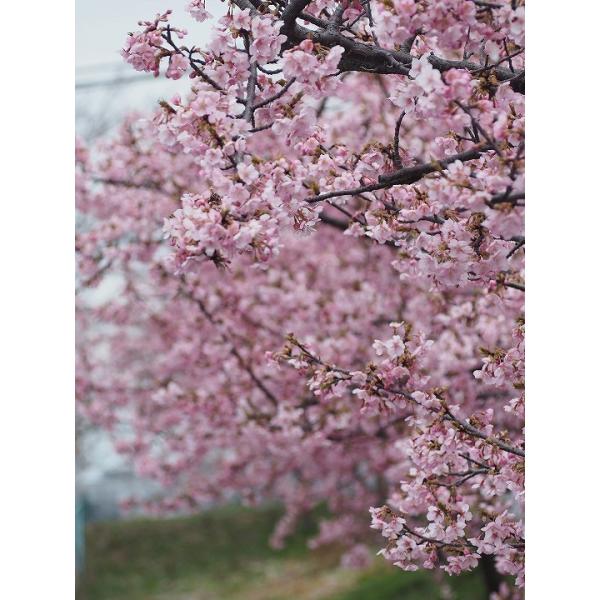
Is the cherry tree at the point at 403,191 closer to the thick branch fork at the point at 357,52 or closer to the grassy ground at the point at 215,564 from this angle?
the thick branch fork at the point at 357,52

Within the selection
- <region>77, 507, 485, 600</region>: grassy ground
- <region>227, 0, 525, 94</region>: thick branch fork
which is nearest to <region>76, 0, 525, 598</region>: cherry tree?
<region>227, 0, 525, 94</region>: thick branch fork

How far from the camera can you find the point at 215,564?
5.85m

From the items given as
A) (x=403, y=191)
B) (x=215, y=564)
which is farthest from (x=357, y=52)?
(x=215, y=564)

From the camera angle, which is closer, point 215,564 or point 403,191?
point 403,191

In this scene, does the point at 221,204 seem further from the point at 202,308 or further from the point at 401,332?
the point at 202,308

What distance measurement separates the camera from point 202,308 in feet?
8.11

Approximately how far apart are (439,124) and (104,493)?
6040mm

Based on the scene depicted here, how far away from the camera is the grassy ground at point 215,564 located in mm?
4930

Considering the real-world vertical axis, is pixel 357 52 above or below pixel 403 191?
above

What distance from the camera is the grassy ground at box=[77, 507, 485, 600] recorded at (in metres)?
4.93

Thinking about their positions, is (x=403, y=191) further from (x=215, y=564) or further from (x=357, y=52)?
(x=215, y=564)
